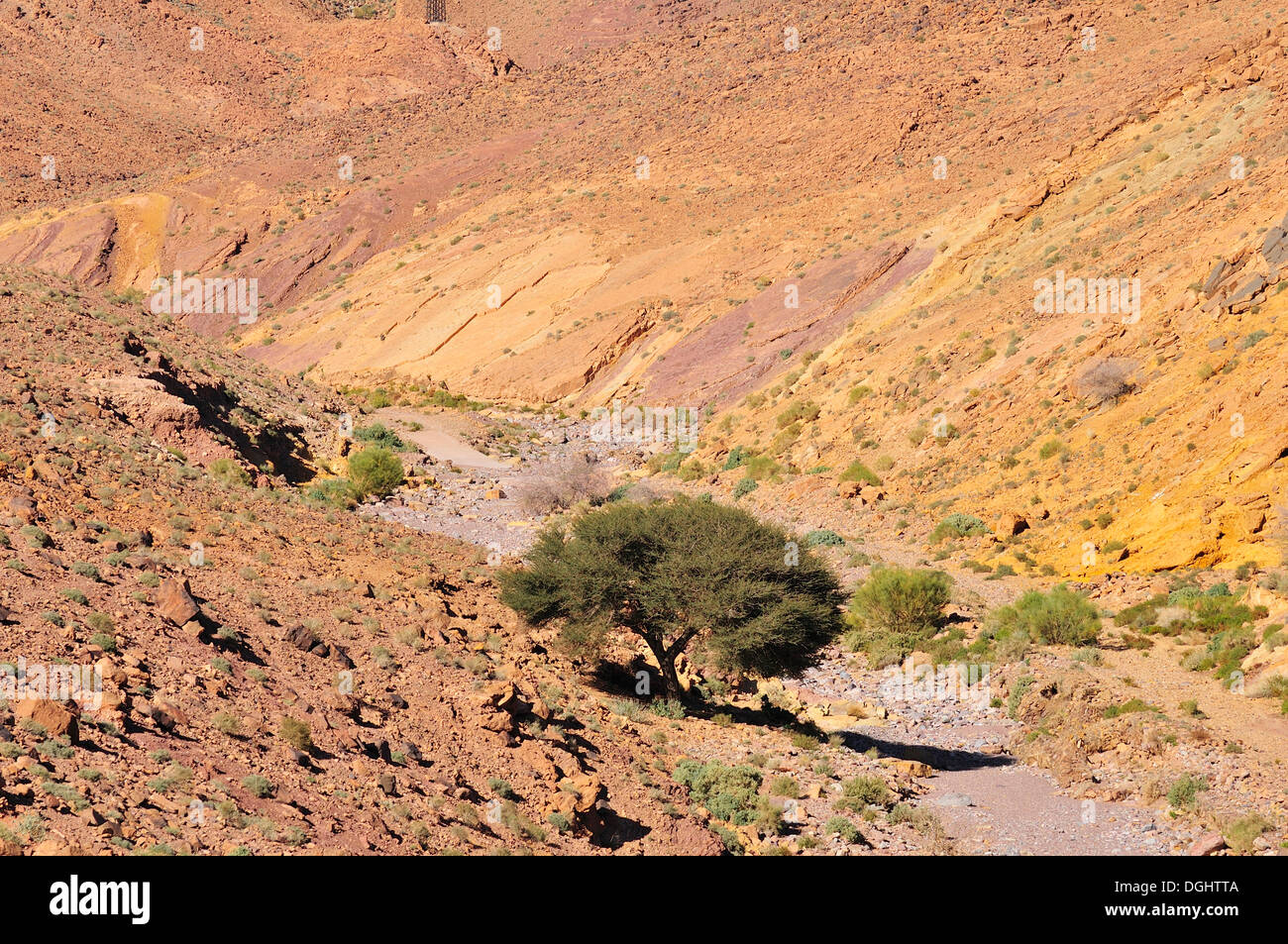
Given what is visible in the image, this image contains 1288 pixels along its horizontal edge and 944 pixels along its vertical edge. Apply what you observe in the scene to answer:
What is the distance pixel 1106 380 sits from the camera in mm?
32719

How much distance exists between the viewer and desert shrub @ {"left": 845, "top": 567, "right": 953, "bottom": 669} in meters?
25.6

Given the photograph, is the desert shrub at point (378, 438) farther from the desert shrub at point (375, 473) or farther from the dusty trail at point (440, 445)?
the desert shrub at point (375, 473)

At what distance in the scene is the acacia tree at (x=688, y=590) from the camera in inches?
784

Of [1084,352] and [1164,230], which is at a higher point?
[1164,230]

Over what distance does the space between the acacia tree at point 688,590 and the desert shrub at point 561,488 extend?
1351cm

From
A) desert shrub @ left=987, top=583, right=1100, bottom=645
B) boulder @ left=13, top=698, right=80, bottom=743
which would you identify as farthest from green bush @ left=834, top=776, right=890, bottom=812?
boulder @ left=13, top=698, right=80, bottom=743

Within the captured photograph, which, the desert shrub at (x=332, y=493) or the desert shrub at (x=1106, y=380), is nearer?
the desert shrub at (x=332, y=493)

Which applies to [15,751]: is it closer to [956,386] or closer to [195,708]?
[195,708]

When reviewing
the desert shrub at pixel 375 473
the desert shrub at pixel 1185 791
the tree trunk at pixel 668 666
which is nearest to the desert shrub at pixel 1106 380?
the desert shrub at pixel 1185 791

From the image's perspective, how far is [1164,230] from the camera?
126 feet

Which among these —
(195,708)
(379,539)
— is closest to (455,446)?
(379,539)

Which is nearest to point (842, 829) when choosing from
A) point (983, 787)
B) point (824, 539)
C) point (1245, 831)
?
point (983, 787)

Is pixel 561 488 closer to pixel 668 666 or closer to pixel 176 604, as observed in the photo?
pixel 668 666

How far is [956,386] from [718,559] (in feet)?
63.1
